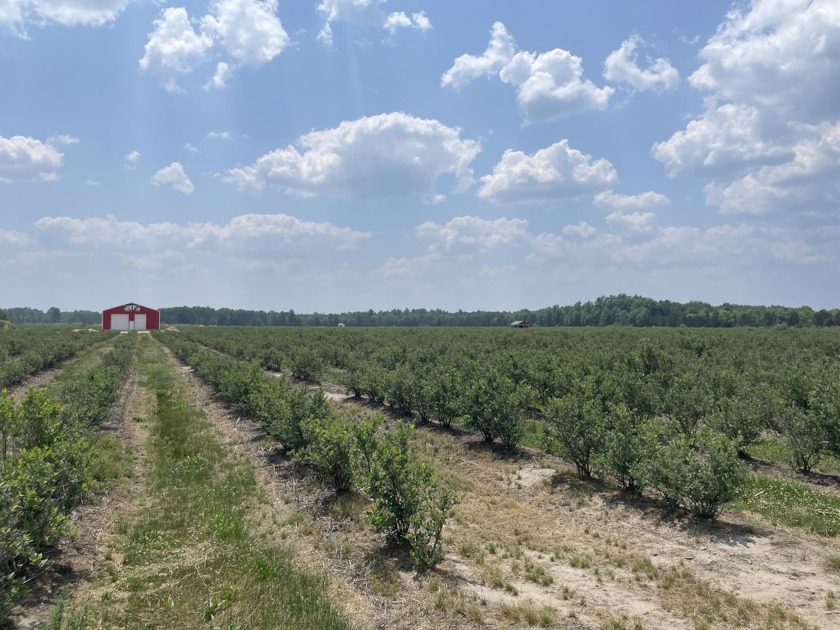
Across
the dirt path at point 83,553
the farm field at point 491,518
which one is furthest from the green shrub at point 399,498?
the dirt path at point 83,553

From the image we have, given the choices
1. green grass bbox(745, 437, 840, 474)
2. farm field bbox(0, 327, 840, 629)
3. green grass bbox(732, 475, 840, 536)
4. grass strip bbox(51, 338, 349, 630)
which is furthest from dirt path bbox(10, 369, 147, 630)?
green grass bbox(745, 437, 840, 474)

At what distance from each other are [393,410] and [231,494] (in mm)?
10424

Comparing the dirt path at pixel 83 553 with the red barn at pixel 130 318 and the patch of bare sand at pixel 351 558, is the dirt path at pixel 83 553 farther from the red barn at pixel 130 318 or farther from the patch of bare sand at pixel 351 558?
the red barn at pixel 130 318

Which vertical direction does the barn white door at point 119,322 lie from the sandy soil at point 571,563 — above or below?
above

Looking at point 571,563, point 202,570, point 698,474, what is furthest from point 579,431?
point 202,570

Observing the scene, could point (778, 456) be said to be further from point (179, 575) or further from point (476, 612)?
point (179, 575)

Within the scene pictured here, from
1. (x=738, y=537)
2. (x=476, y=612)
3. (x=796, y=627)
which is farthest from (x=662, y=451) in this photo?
(x=476, y=612)

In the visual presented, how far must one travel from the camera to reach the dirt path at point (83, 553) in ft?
19.4

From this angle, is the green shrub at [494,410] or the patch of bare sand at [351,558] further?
the green shrub at [494,410]

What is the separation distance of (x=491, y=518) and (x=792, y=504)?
5.96m

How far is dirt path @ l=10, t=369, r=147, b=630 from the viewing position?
19.4 feet

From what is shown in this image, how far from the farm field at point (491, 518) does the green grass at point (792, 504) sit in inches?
2.1

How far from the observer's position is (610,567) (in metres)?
7.57

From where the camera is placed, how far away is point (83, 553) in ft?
24.4
